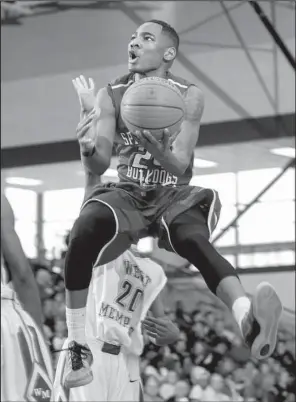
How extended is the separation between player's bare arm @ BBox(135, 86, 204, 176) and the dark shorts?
132mm

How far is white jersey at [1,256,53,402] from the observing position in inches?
123

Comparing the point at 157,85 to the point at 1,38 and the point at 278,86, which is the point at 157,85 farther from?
the point at 1,38

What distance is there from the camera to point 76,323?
11.1 ft

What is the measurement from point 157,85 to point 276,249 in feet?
32.2

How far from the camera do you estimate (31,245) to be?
43.2ft

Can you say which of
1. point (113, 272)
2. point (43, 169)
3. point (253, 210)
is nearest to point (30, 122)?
point (43, 169)

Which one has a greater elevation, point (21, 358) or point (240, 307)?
point (240, 307)

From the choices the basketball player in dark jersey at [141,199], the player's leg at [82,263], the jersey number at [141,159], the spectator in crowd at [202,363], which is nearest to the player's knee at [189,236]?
the basketball player in dark jersey at [141,199]

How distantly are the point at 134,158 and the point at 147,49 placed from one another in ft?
1.34

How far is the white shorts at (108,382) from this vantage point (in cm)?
488

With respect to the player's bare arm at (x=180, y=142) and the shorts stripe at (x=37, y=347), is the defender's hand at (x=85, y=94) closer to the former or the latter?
the player's bare arm at (x=180, y=142)

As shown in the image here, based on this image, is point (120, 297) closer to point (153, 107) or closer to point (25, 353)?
point (25, 353)

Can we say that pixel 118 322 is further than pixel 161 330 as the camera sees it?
Yes

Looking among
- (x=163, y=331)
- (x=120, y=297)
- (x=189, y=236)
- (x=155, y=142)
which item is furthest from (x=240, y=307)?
(x=120, y=297)
